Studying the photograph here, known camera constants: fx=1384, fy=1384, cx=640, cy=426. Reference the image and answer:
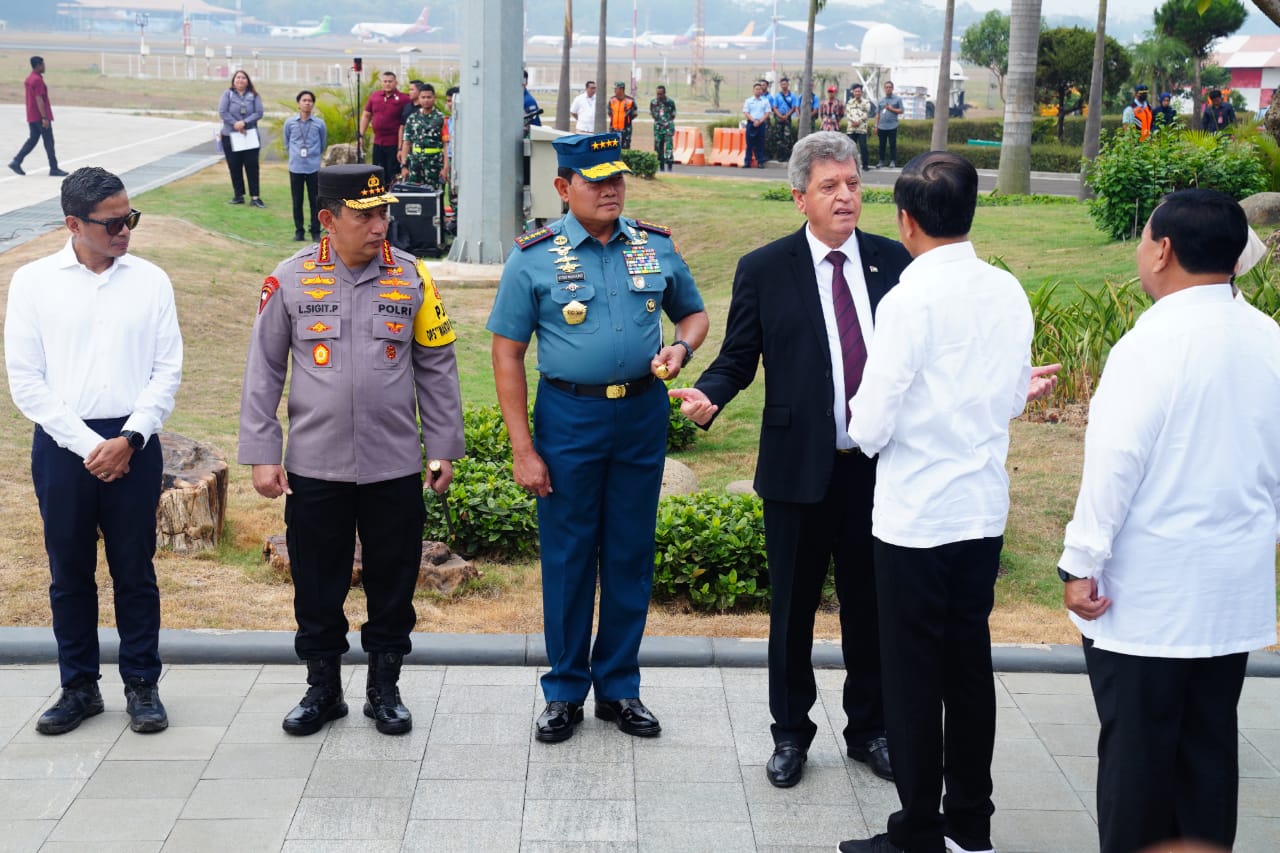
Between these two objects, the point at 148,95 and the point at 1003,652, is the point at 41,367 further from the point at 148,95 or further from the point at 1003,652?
the point at 148,95

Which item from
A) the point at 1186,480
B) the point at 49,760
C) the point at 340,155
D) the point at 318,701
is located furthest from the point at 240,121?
the point at 1186,480

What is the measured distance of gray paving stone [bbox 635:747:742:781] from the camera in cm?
458

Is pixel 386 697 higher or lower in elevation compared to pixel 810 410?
lower

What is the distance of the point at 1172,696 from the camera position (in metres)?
3.49

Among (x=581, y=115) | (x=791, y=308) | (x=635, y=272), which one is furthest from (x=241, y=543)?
(x=581, y=115)

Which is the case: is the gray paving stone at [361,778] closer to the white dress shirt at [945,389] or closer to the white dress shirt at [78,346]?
the white dress shirt at [78,346]

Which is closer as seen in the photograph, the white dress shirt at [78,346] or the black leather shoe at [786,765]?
the black leather shoe at [786,765]

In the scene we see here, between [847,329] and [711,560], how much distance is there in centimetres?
205

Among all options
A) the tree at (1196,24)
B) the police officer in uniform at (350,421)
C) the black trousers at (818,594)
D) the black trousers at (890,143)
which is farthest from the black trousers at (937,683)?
the tree at (1196,24)

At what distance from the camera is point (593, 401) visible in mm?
4707

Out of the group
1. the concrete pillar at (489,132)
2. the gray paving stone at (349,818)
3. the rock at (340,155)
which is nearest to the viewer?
the gray paving stone at (349,818)

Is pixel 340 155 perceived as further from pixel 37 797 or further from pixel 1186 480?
pixel 1186 480

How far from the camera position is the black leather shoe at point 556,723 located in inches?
189

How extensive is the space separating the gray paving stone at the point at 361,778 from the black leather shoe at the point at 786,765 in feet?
3.84
